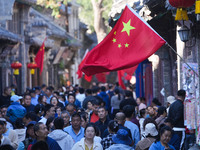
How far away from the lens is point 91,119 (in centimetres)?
1245

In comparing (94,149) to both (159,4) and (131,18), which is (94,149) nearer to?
(131,18)

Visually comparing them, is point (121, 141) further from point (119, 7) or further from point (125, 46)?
point (119, 7)

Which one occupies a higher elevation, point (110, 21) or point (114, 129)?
point (110, 21)

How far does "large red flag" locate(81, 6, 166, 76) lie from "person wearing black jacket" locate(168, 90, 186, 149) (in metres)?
2.19

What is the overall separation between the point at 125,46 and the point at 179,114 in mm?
2484

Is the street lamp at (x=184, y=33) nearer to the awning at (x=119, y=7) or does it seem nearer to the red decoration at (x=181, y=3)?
the red decoration at (x=181, y=3)

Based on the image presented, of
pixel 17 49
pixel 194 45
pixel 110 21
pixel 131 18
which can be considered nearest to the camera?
pixel 131 18

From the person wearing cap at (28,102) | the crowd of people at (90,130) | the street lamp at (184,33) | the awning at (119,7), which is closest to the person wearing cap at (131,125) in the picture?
the crowd of people at (90,130)

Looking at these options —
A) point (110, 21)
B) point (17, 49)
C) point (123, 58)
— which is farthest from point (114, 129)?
point (17, 49)

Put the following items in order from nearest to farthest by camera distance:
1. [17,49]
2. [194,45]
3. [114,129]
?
[114,129], [194,45], [17,49]

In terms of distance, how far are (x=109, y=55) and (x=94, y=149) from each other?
Answer: 8.14 feet

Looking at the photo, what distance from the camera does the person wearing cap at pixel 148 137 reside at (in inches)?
333

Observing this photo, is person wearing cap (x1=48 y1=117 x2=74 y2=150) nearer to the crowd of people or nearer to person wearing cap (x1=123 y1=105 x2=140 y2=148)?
the crowd of people

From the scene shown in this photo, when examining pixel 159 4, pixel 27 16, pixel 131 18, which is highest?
pixel 27 16
